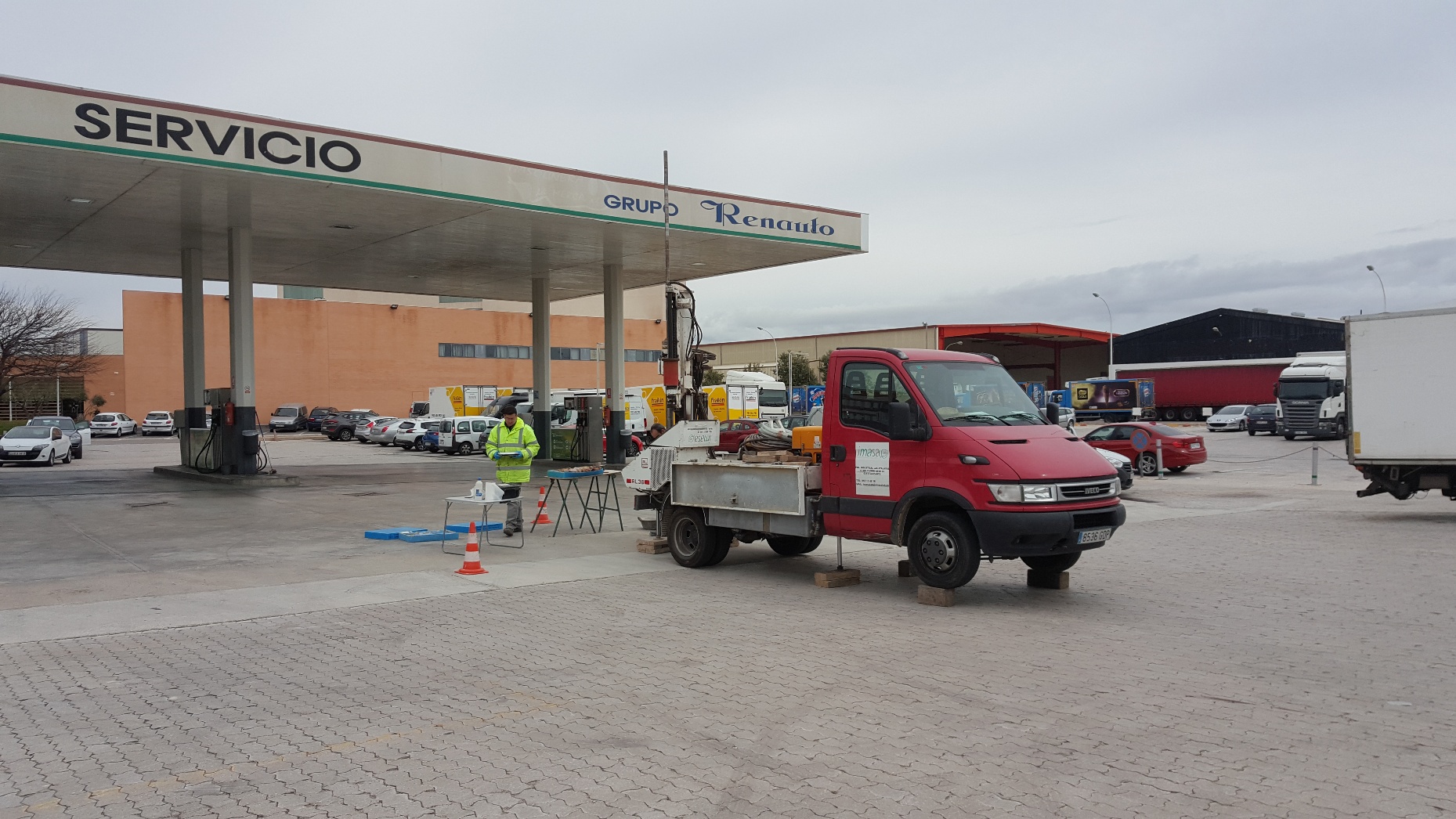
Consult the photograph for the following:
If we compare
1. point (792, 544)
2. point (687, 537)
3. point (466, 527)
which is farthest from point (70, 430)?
point (792, 544)

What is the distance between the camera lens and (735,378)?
1984 inches

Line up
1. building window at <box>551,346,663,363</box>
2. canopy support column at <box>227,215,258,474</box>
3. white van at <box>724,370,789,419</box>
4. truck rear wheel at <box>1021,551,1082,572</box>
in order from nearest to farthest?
truck rear wheel at <box>1021,551,1082,572</box> < canopy support column at <box>227,215,258,474</box> < white van at <box>724,370,789,419</box> < building window at <box>551,346,663,363</box>

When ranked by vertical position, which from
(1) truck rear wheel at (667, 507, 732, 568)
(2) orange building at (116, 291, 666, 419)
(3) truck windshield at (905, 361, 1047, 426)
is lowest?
(1) truck rear wheel at (667, 507, 732, 568)

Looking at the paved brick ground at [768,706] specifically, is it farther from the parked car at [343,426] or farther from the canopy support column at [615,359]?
the parked car at [343,426]

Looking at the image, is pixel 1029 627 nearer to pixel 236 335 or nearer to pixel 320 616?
pixel 320 616

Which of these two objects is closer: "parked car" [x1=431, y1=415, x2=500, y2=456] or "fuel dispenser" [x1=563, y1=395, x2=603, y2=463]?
"fuel dispenser" [x1=563, y1=395, x2=603, y2=463]

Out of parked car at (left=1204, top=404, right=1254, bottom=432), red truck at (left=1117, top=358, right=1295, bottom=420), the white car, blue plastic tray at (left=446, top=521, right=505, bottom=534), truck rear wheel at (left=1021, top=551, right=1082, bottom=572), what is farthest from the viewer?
red truck at (left=1117, top=358, right=1295, bottom=420)

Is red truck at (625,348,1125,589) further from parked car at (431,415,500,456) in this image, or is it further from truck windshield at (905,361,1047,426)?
parked car at (431,415,500,456)

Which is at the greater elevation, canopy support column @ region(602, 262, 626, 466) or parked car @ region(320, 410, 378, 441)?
canopy support column @ region(602, 262, 626, 466)

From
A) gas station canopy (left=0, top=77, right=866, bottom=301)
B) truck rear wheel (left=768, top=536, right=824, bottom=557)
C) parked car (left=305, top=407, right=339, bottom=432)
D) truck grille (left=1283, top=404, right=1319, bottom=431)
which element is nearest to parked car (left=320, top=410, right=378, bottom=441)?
parked car (left=305, top=407, right=339, bottom=432)

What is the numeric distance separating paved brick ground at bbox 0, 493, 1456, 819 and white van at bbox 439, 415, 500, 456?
3097 cm

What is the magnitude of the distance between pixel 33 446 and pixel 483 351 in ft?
124

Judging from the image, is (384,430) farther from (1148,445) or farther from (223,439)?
(1148,445)

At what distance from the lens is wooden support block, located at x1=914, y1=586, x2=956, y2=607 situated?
9.41m
